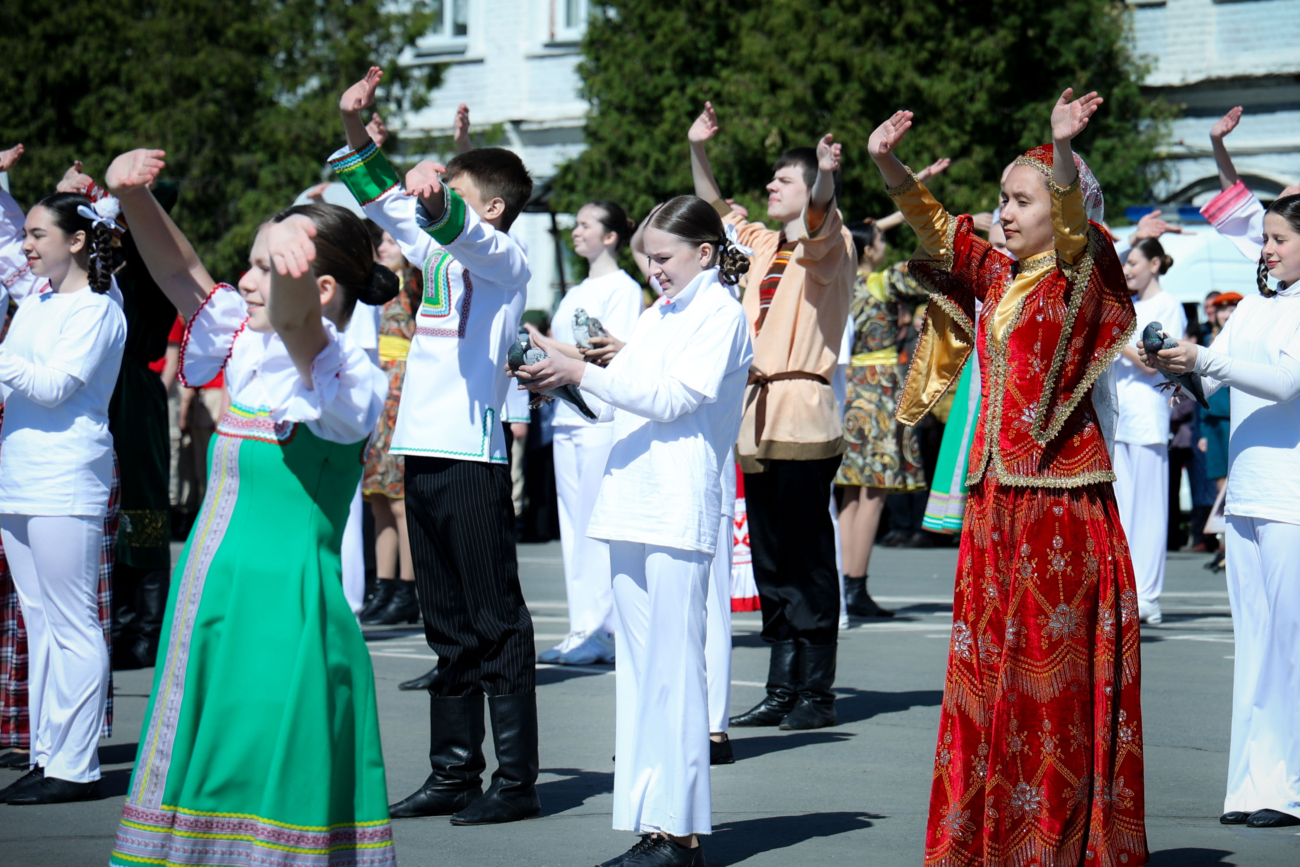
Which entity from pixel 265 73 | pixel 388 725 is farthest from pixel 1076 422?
pixel 265 73

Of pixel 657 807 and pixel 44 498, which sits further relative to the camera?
pixel 44 498

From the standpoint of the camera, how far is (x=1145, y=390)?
9672 mm

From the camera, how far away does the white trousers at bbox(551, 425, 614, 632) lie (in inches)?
330

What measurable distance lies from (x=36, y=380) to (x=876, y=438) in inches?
255

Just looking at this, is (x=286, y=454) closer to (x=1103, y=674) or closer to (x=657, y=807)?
(x=657, y=807)

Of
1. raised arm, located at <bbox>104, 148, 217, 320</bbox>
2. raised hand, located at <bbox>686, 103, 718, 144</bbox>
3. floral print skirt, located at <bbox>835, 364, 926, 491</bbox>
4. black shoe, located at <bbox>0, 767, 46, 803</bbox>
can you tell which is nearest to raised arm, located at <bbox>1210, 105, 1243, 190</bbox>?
raised hand, located at <bbox>686, 103, 718, 144</bbox>

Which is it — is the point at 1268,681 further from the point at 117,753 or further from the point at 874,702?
the point at 117,753

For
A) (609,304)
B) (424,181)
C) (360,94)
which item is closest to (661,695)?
(424,181)

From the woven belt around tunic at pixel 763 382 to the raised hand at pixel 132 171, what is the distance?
10.2 feet

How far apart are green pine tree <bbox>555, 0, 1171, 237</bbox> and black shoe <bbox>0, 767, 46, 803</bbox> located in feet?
40.1

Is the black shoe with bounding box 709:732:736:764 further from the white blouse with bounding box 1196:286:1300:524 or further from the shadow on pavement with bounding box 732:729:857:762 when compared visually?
the white blouse with bounding box 1196:286:1300:524

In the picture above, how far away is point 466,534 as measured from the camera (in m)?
5.33

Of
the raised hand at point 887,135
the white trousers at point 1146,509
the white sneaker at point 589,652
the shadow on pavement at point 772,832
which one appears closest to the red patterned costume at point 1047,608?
the raised hand at point 887,135

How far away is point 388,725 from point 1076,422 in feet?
11.3
